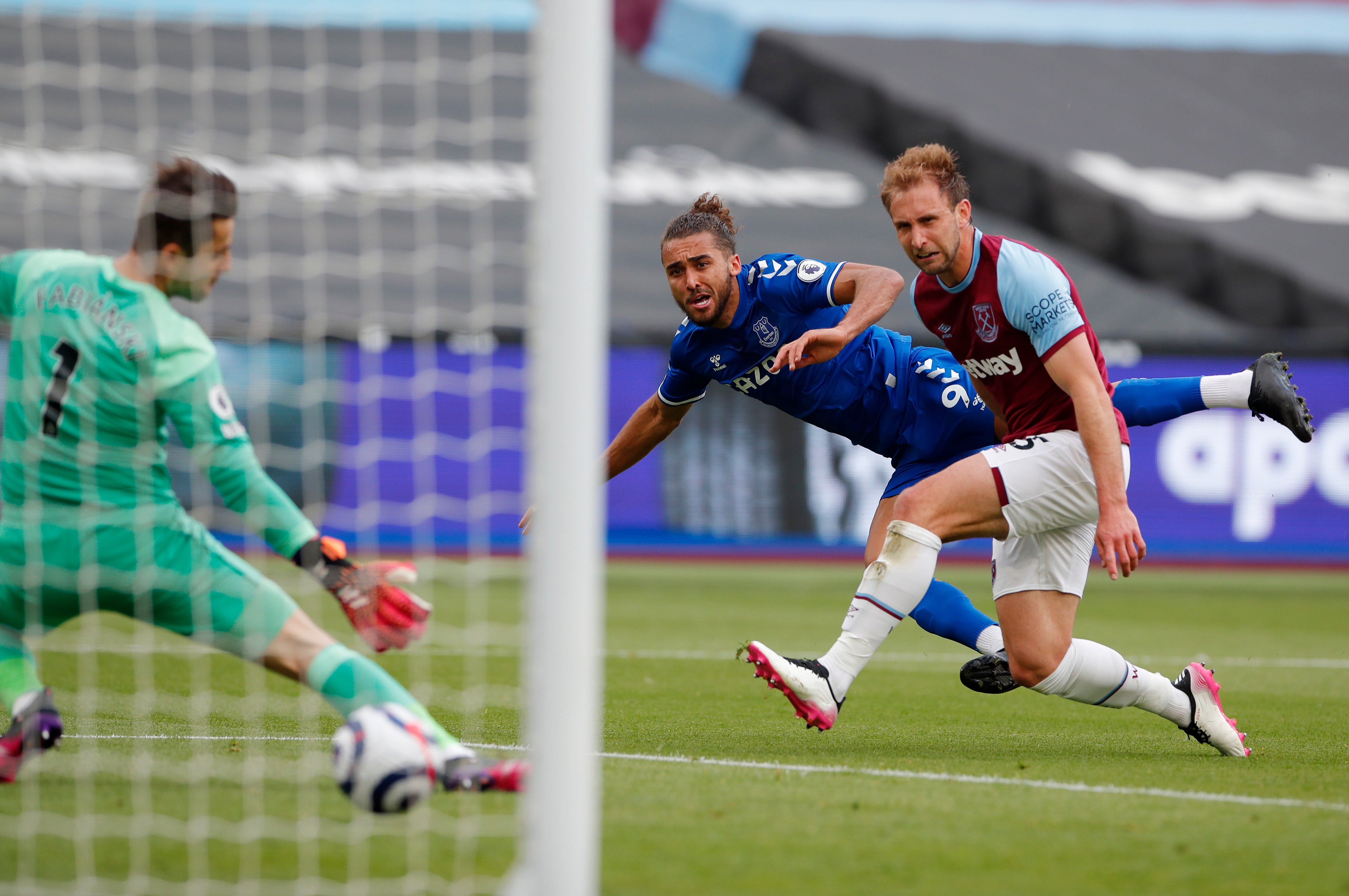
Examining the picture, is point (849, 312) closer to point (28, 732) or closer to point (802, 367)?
point (802, 367)

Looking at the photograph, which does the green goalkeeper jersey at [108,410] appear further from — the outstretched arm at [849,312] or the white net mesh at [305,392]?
the outstretched arm at [849,312]

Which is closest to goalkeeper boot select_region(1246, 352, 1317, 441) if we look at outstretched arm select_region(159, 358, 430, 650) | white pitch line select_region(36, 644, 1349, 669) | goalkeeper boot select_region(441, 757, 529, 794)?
goalkeeper boot select_region(441, 757, 529, 794)

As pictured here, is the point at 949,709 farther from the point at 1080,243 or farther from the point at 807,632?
the point at 1080,243

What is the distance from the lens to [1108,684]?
500 centimetres

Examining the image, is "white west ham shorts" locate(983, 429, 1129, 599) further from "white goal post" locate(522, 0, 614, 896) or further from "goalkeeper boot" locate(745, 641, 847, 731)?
"white goal post" locate(522, 0, 614, 896)

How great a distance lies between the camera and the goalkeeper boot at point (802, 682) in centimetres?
473

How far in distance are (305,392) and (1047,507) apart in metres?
11.2

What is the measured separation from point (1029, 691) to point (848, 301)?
2824mm

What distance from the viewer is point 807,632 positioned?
934 centimetres

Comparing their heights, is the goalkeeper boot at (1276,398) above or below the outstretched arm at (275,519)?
above

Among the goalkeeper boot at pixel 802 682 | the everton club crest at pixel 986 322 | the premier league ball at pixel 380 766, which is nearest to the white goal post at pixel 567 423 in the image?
the premier league ball at pixel 380 766

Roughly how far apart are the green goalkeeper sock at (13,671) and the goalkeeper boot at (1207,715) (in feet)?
12.6

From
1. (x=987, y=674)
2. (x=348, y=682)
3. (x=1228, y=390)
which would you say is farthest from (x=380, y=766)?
(x=1228, y=390)

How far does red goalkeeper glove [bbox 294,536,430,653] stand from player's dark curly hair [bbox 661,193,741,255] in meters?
2.14
